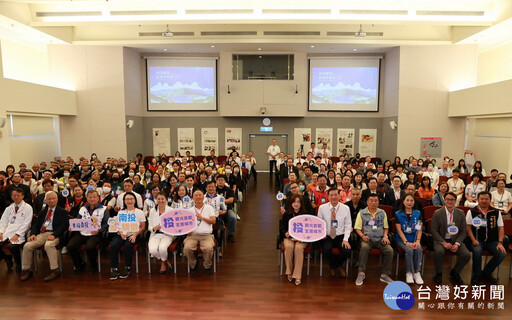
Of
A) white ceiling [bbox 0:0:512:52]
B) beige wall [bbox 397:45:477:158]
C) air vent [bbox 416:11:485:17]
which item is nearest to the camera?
white ceiling [bbox 0:0:512:52]

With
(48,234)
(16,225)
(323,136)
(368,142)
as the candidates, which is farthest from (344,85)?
(16,225)

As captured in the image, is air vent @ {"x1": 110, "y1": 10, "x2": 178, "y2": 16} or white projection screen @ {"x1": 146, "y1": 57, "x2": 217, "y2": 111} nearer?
air vent @ {"x1": 110, "y1": 10, "x2": 178, "y2": 16}

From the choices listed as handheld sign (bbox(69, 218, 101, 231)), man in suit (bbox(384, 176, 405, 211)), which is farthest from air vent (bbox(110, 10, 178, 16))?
man in suit (bbox(384, 176, 405, 211))

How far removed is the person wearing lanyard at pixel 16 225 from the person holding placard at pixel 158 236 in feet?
6.20

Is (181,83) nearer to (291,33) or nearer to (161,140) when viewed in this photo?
(161,140)

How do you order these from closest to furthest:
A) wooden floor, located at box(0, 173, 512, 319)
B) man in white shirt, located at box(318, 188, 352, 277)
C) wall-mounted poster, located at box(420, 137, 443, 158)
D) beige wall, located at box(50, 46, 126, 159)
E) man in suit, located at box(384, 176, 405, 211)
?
wooden floor, located at box(0, 173, 512, 319) → man in white shirt, located at box(318, 188, 352, 277) → man in suit, located at box(384, 176, 405, 211) → beige wall, located at box(50, 46, 126, 159) → wall-mounted poster, located at box(420, 137, 443, 158)

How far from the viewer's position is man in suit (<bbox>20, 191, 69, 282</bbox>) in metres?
4.63

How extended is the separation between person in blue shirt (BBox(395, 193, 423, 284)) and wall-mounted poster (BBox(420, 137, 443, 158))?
9293 millimetres

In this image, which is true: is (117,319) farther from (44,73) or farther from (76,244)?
(44,73)

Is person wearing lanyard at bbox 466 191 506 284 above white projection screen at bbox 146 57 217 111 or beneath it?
beneath

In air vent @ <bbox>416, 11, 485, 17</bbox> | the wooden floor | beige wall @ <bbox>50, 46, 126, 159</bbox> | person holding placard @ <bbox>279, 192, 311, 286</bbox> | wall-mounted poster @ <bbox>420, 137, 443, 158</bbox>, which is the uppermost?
air vent @ <bbox>416, 11, 485, 17</bbox>

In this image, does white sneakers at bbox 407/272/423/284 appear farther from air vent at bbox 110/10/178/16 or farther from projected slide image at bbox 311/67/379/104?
projected slide image at bbox 311/67/379/104

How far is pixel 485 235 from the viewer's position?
14.9ft

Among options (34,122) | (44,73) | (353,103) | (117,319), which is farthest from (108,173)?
(353,103)
